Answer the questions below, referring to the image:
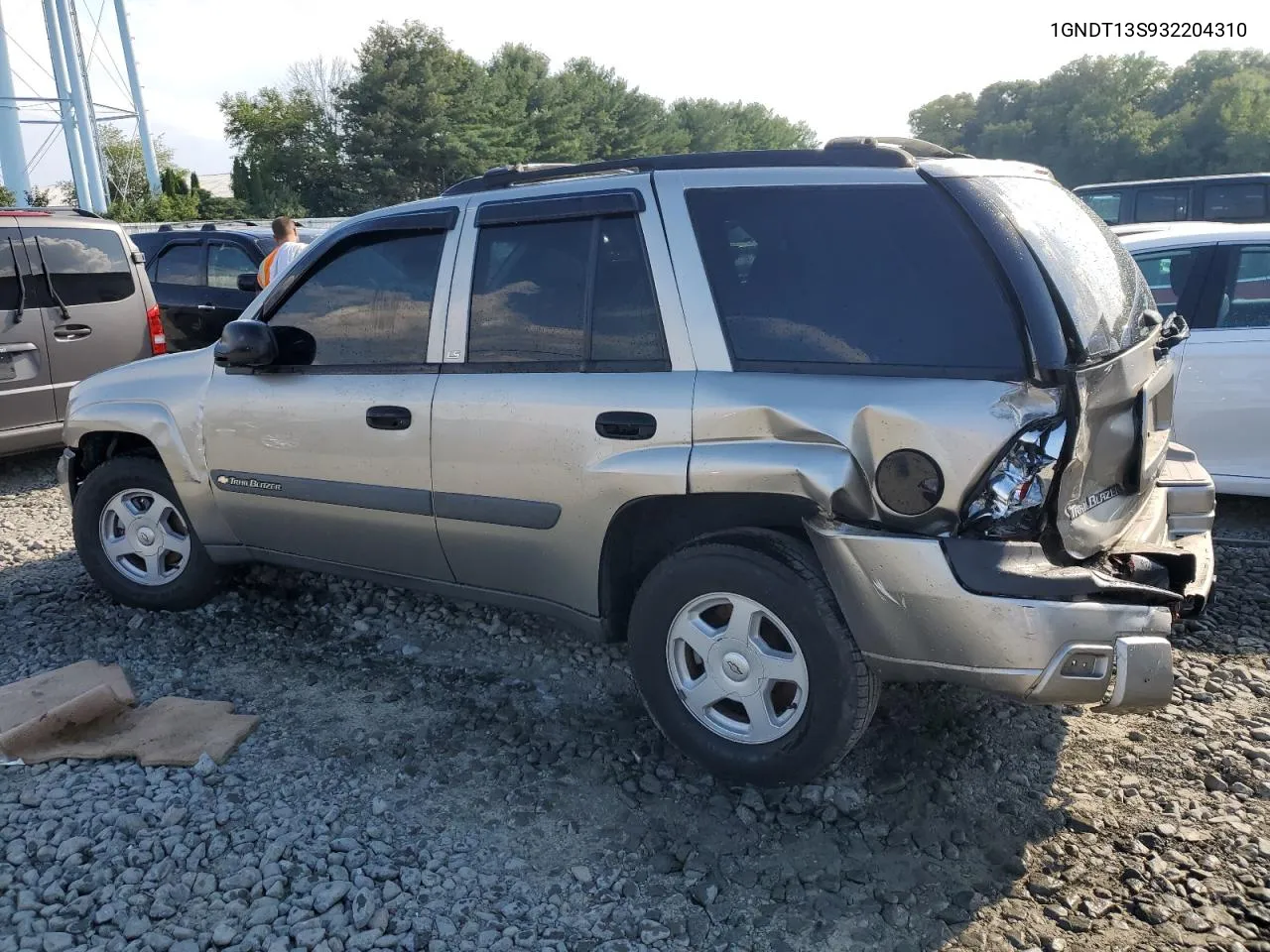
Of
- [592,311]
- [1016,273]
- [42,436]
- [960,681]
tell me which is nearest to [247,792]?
[592,311]

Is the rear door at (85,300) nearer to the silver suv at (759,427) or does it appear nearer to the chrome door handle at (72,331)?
the chrome door handle at (72,331)

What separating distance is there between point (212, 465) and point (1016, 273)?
3.24 m

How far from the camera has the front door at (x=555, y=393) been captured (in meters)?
3.24

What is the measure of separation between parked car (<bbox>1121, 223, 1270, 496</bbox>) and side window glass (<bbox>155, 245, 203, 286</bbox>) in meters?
9.10

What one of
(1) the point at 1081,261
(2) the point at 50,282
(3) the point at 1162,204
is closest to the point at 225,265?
(2) the point at 50,282

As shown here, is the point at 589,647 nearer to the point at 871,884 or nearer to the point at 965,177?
the point at 871,884

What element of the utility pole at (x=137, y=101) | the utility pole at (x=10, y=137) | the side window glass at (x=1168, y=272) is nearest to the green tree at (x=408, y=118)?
the utility pole at (x=137, y=101)

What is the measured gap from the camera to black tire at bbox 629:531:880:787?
2.98 m

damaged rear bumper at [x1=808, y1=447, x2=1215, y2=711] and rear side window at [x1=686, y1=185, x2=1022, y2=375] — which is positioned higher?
rear side window at [x1=686, y1=185, x2=1022, y2=375]

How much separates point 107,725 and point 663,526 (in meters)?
2.11

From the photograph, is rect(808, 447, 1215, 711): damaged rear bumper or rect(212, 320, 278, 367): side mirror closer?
rect(808, 447, 1215, 711): damaged rear bumper

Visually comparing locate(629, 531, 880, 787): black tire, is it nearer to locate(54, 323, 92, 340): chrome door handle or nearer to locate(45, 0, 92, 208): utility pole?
locate(54, 323, 92, 340): chrome door handle

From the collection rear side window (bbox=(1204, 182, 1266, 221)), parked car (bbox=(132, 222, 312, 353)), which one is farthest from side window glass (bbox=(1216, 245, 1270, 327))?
parked car (bbox=(132, 222, 312, 353))

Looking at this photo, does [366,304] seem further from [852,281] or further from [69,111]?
[69,111]
